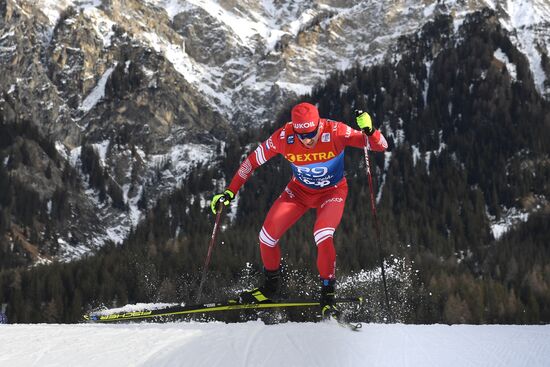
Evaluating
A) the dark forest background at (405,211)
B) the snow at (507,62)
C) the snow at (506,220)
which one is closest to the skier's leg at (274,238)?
the dark forest background at (405,211)

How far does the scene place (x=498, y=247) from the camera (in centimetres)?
11069

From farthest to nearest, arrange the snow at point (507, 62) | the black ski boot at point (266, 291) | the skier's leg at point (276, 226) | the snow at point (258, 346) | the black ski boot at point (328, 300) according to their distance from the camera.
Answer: the snow at point (507, 62)
the black ski boot at point (266, 291)
the skier's leg at point (276, 226)
the black ski boot at point (328, 300)
the snow at point (258, 346)

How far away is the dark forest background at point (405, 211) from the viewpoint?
80125 millimetres

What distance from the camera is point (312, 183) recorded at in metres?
10.8

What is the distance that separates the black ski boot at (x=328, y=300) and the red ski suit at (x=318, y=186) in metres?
0.11

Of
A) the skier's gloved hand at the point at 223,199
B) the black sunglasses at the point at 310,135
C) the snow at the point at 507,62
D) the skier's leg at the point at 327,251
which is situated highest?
the snow at the point at 507,62

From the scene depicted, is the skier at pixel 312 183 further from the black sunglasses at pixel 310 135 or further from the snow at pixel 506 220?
the snow at pixel 506 220

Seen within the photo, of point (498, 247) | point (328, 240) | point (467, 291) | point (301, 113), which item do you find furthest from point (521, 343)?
point (498, 247)

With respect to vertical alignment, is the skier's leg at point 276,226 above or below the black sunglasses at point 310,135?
below

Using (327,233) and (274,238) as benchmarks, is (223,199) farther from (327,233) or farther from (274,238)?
(327,233)

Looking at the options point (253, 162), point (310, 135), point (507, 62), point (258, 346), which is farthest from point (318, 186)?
point (507, 62)

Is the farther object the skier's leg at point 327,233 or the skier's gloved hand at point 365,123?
the skier's leg at point 327,233

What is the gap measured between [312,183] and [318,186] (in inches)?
4.6

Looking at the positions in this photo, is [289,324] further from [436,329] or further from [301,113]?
[301,113]
